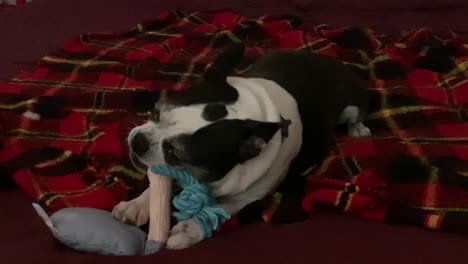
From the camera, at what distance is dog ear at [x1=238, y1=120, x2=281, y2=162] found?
1.25m

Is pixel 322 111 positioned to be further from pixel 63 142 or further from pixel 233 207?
pixel 63 142

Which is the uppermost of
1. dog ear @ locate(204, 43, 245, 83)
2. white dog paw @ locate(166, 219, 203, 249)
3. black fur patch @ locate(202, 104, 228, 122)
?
dog ear @ locate(204, 43, 245, 83)

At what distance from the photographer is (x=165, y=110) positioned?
131cm

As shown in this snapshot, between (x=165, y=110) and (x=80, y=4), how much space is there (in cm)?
157

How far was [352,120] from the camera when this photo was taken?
1.76 m

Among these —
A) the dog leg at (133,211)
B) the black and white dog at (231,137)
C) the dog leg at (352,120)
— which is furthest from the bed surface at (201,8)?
the dog leg at (133,211)

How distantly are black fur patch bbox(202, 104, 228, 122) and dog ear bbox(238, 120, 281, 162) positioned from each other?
51 millimetres

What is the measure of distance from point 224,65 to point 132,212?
1.13 ft

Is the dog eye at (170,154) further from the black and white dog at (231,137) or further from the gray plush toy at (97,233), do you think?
the gray plush toy at (97,233)

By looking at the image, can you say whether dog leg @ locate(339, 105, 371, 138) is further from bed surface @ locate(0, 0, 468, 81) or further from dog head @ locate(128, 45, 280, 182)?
bed surface @ locate(0, 0, 468, 81)

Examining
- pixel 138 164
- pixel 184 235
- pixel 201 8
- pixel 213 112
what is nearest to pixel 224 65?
pixel 213 112

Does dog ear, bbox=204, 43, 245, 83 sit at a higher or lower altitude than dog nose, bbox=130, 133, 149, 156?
higher

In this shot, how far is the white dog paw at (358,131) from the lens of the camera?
1.70 meters

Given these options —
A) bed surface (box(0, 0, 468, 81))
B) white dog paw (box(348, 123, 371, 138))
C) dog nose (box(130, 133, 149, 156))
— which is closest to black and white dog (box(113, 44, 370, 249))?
dog nose (box(130, 133, 149, 156))
